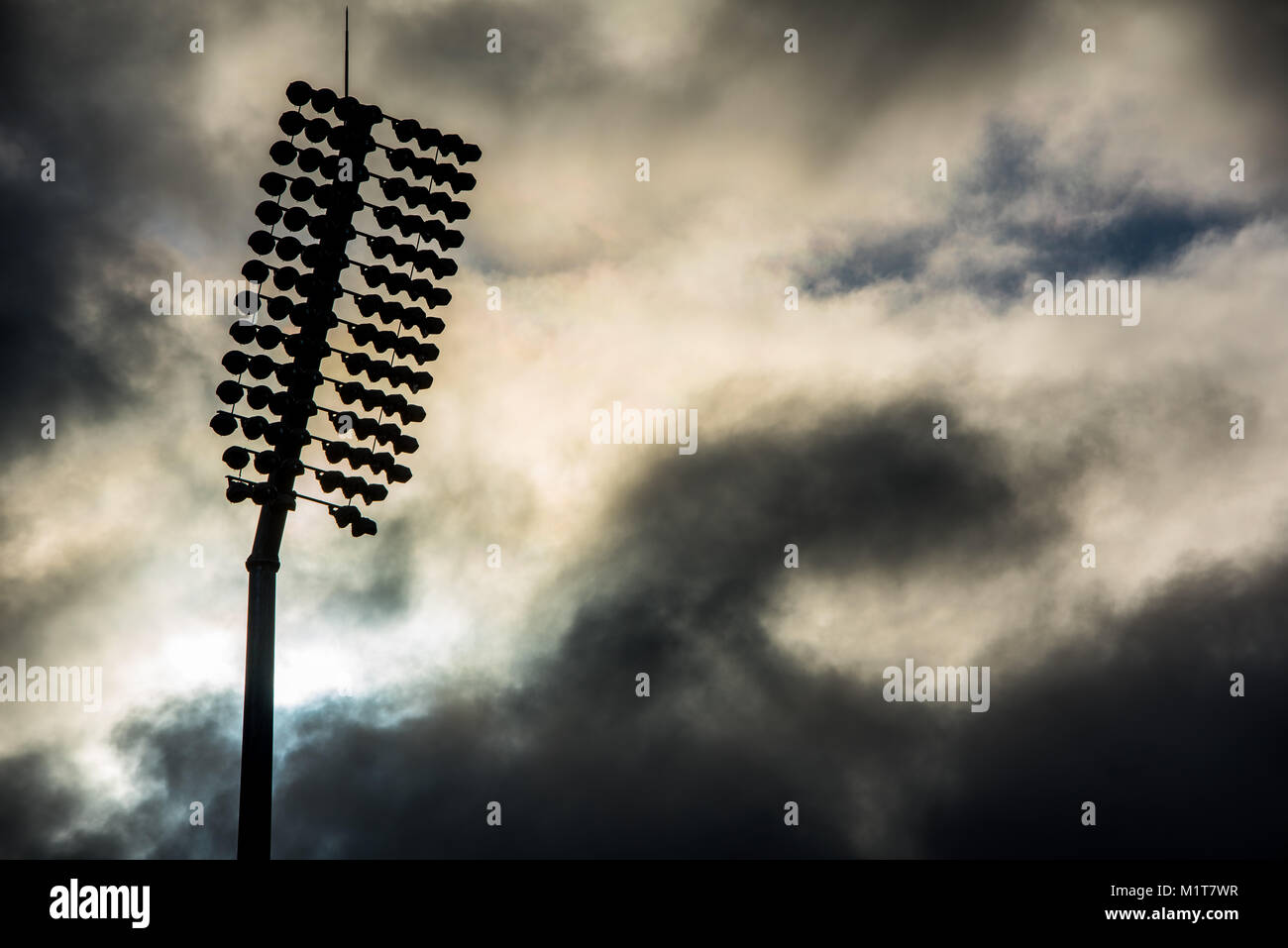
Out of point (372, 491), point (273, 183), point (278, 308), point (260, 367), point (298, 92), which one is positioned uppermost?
point (298, 92)

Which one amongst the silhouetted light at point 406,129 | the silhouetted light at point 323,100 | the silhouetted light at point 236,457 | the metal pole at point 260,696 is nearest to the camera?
the metal pole at point 260,696

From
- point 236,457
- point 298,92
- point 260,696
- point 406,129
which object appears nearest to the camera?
point 260,696

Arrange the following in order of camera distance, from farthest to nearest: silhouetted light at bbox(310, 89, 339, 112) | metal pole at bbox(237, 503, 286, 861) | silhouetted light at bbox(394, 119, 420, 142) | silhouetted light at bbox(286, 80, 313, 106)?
silhouetted light at bbox(394, 119, 420, 142) < silhouetted light at bbox(310, 89, 339, 112) < silhouetted light at bbox(286, 80, 313, 106) < metal pole at bbox(237, 503, 286, 861)

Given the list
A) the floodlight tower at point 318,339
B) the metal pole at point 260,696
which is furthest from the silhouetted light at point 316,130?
the metal pole at point 260,696

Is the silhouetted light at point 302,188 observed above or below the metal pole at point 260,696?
above

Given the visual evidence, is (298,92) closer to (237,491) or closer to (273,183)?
(273,183)

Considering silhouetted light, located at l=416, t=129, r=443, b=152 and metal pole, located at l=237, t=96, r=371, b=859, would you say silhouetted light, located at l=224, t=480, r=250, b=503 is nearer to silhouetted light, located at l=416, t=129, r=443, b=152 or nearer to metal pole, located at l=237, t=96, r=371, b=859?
metal pole, located at l=237, t=96, r=371, b=859

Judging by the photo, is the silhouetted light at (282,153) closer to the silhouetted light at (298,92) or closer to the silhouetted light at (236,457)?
the silhouetted light at (298,92)

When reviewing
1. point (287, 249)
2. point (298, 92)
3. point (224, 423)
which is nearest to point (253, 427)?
point (224, 423)

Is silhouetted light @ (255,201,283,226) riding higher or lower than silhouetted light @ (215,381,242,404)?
higher

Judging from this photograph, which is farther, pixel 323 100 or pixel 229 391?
pixel 323 100

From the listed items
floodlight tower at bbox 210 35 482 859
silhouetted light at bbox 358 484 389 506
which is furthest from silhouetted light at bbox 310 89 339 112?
silhouetted light at bbox 358 484 389 506
